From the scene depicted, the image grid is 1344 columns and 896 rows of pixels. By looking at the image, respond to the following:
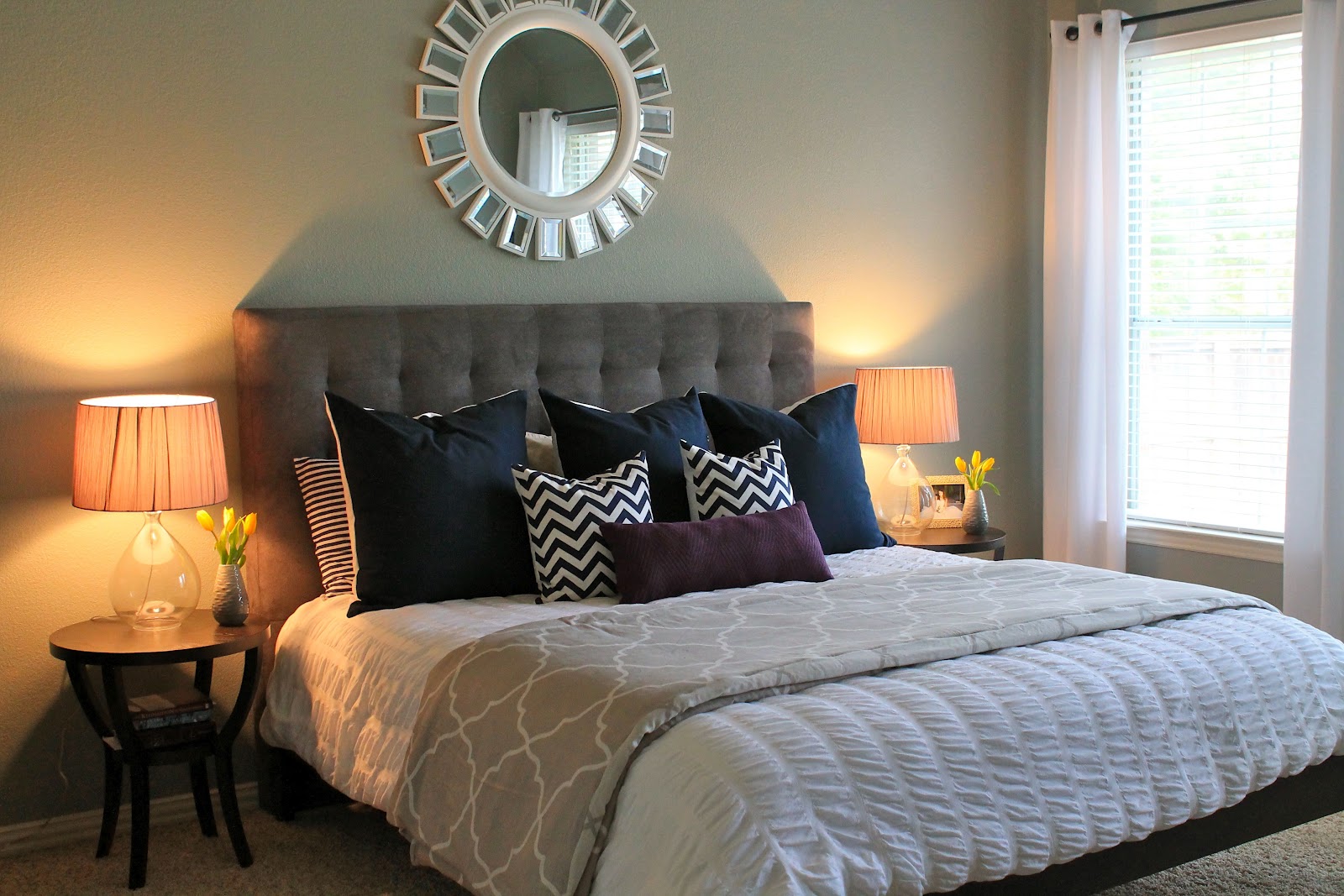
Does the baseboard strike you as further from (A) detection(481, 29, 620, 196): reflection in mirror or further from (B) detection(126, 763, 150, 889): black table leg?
(A) detection(481, 29, 620, 196): reflection in mirror

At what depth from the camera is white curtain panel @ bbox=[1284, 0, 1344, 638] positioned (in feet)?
12.7

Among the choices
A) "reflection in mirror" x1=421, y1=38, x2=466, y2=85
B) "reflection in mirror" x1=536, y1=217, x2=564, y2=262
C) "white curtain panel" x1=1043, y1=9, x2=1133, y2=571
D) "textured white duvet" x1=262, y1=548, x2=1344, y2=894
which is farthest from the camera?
"white curtain panel" x1=1043, y1=9, x2=1133, y2=571

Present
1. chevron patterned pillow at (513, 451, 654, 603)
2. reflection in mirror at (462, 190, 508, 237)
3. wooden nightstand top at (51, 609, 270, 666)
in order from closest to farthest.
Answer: wooden nightstand top at (51, 609, 270, 666), chevron patterned pillow at (513, 451, 654, 603), reflection in mirror at (462, 190, 508, 237)

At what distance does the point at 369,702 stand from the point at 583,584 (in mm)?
597

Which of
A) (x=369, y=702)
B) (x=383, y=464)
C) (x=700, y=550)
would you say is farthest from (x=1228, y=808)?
(x=383, y=464)

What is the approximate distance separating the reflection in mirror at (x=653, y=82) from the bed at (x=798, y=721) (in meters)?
0.68

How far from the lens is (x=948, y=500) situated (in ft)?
14.0

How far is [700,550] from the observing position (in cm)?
300

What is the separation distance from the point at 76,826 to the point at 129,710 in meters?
0.44

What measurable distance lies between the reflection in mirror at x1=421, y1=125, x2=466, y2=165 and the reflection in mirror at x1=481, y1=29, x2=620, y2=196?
0.10 m

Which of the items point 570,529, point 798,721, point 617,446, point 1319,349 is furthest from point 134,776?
point 1319,349

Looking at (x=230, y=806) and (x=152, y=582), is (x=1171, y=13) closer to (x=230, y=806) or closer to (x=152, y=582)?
(x=152, y=582)

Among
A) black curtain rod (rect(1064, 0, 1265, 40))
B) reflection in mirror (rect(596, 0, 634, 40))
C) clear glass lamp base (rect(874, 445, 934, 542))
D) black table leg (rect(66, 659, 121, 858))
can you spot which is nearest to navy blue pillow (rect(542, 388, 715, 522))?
clear glass lamp base (rect(874, 445, 934, 542))

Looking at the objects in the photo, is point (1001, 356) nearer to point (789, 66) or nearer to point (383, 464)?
point (789, 66)
